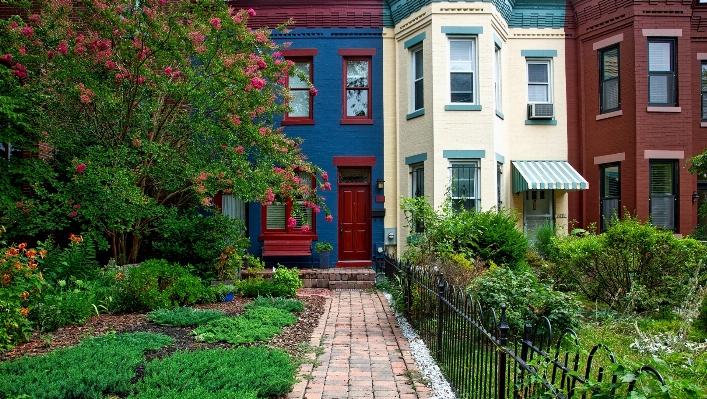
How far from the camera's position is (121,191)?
812 centimetres

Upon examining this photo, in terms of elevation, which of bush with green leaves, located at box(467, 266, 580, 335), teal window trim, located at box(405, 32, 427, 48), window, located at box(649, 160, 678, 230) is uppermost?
teal window trim, located at box(405, 32, 427, 48)

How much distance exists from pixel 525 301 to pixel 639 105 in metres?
9.19

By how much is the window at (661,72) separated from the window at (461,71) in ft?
14.7

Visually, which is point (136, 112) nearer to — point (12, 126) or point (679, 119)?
point (12, 126)

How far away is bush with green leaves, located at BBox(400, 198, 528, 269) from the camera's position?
9.55m

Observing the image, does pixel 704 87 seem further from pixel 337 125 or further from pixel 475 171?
pixel 337 125

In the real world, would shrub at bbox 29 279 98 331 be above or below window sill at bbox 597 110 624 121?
below

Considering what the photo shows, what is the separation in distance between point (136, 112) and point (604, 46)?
462 inches

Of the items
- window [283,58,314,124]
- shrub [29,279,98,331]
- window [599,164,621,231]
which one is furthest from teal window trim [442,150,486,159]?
shrub [29,279,98,331]

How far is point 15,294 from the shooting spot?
20.2ft

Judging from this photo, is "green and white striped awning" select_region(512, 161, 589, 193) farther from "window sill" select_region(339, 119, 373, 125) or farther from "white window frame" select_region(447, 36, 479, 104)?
"window sill" select_region(339, 119, 373, 125)

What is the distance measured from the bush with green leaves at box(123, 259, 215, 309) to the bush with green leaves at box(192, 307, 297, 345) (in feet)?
4.94

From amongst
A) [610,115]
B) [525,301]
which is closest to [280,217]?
[525,301]

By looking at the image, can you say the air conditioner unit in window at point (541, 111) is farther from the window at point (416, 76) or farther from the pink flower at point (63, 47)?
the pink flower at point (63, 47)
